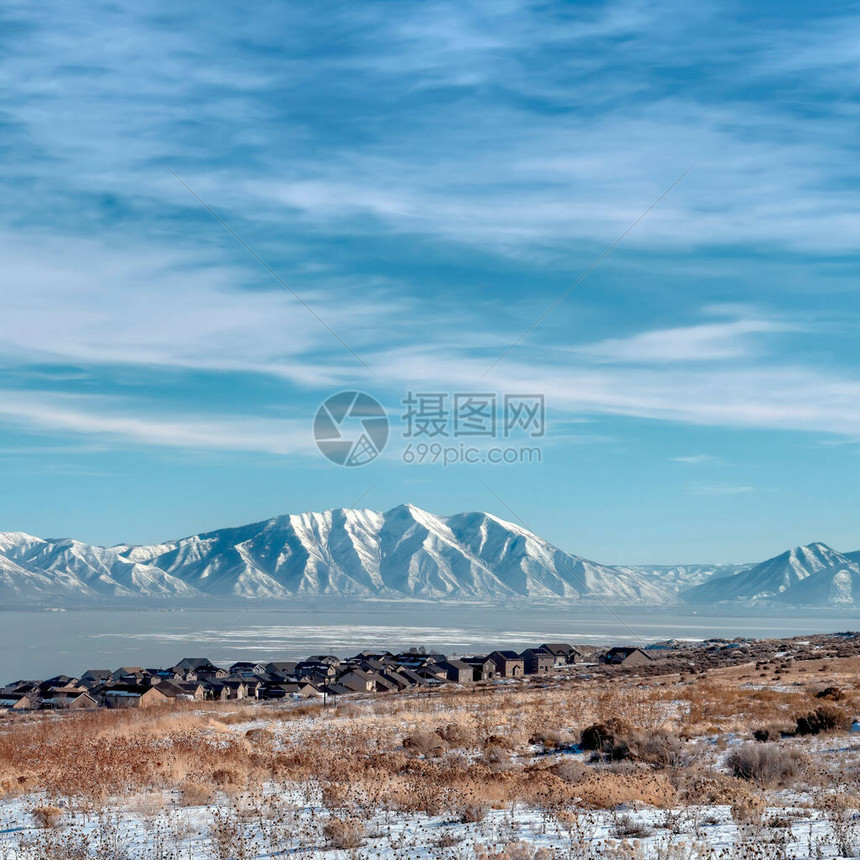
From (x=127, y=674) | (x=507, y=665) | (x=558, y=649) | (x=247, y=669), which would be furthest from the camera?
(x=558, y=649)

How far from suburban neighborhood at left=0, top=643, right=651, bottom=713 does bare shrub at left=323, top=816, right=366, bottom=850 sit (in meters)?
41.1

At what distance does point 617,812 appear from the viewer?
11.5 metres

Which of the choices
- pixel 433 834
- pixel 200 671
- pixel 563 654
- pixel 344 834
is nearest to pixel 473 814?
A: pixel 433 834

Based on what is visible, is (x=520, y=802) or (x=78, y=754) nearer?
(x=520, y=802)

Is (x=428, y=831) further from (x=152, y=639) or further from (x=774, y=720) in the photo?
(x=152, y=639)

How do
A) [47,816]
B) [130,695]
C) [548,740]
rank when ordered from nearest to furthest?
[47,816]
[548,740]
[130,695]

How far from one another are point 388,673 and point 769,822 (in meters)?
63.7

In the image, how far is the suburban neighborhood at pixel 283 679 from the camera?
201 feet

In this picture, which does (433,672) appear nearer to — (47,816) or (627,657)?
(627,657)

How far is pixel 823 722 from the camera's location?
17578 mm

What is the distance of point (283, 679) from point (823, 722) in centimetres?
6068

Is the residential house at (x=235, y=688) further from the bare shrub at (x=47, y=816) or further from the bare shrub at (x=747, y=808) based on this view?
the bare shrub at (x=747, y=808)

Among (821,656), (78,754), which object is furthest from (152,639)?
(78,754)

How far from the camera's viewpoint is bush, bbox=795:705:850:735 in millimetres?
17484
